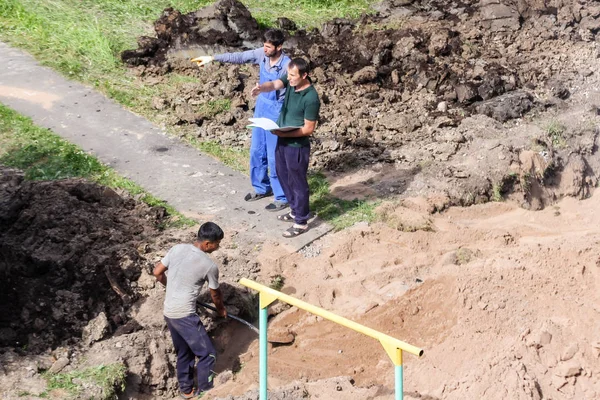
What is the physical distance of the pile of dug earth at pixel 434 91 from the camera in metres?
10.8

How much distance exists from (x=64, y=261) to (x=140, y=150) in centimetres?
303

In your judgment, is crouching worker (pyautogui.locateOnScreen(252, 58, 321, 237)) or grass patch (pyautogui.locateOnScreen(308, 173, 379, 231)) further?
grass patch (pyautogui.locateOnScreen(308, 173, 379, 231))

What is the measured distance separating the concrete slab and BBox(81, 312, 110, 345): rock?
1930 mm

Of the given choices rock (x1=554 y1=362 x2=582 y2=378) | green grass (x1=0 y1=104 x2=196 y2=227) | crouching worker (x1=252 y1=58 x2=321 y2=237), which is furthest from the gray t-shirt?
rock (x1=554 y1=362 x2=582 y2=378)

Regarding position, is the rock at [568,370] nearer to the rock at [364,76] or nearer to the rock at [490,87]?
the rock at [490,87]

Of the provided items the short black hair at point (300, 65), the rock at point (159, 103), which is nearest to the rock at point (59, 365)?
the short black hair at point (300, 65)

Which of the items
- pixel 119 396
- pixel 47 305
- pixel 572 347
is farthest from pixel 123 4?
pixel 572 347

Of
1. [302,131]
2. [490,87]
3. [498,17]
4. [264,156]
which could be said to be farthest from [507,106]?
[302,131]

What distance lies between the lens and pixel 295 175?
9055 millimetres

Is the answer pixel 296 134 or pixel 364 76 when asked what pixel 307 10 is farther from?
pixel 296 134

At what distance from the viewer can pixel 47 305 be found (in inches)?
313

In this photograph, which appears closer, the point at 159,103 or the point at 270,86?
the point at 270,86

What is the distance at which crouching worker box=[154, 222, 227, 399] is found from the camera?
7.29 m

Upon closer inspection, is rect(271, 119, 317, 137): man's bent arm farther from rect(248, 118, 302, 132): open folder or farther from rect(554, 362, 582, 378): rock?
rect(554, 362, 582, 378): rock
